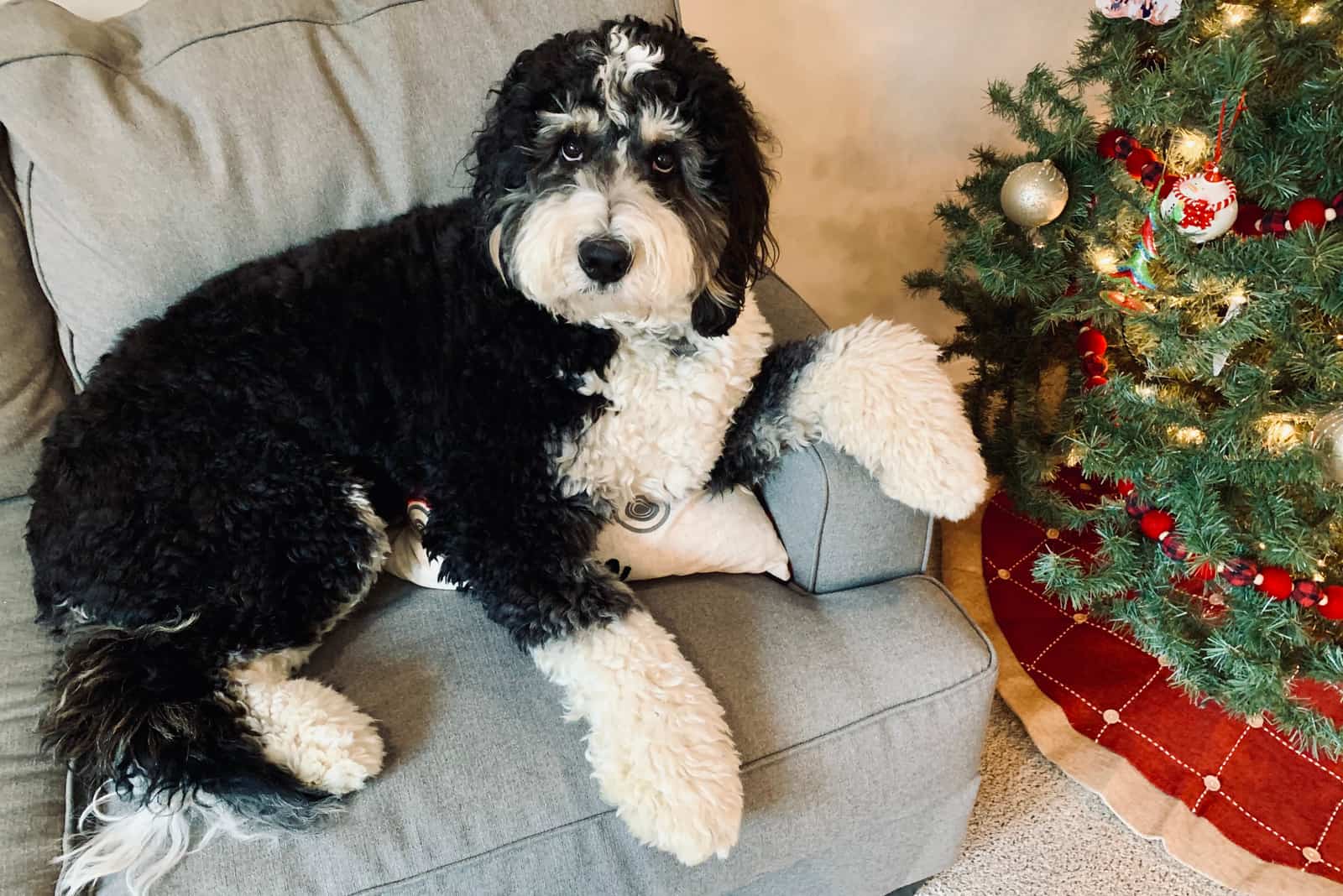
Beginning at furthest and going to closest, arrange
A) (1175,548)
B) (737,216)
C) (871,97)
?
(871,97) < (1175,548) < (737,216)

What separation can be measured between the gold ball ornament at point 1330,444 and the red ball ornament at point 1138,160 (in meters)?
0.47

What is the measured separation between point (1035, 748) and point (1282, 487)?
0.67m

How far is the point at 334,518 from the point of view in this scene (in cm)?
127

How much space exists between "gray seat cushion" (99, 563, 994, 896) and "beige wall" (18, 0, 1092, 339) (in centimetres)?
120

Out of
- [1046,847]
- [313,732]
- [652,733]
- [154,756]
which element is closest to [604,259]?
[652,733]

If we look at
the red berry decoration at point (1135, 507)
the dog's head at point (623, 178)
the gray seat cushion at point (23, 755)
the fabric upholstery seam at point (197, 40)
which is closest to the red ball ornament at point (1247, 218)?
the red berry decoration at point (1135, 507)

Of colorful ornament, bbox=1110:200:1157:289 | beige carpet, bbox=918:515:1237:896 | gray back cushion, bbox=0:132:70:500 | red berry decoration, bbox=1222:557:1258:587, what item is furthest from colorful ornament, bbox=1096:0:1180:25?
gray back cushion, bbox=0:132:70:500

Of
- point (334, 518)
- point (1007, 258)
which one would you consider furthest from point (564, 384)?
point (1007, 258)

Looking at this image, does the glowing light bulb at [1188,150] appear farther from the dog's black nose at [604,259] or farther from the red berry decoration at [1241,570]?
the dog's black nose at [604,259]

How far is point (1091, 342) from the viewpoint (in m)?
1.63

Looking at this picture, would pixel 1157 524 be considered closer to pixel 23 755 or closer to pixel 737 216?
pixel 737 216

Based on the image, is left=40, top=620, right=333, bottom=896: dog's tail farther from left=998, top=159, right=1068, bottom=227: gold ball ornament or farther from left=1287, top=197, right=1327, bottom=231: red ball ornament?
left=1287, top=197, right=1327, bottom=231: red ball ornament

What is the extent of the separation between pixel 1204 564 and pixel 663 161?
111cm

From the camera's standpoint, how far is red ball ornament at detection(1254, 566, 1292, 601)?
53.4 inches
